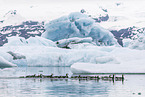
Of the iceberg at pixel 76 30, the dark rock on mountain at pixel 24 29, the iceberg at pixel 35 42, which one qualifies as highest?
the dark rock on mountain at pixel 24 29

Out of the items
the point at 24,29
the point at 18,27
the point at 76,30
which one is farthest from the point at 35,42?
the point at 24,29

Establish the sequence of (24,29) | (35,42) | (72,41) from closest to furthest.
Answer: (35,42) < (72,41) < (24,29)

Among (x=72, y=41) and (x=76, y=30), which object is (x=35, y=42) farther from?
(x=76, y=30)

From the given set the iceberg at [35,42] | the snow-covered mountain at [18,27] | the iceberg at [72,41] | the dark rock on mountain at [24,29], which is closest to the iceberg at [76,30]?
the iceberg at [72,41]

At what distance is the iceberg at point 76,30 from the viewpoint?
231ft

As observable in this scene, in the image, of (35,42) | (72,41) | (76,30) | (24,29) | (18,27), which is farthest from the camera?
(24,29)

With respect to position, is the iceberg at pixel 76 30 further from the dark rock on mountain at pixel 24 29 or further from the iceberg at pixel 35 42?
the dark rock on mountain at pixel 24 29

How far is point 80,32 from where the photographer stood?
72688 mm

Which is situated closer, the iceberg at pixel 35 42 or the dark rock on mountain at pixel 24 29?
the iceberg at pixel 35 42

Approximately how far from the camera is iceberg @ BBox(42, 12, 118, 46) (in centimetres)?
7038

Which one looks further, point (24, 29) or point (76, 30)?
point (24, 29)

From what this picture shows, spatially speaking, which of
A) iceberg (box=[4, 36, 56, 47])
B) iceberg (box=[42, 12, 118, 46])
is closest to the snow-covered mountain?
iceberg (box=[42, 12, 118, 46])

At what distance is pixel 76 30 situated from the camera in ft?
233

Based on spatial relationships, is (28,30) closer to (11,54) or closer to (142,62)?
(11,54)
